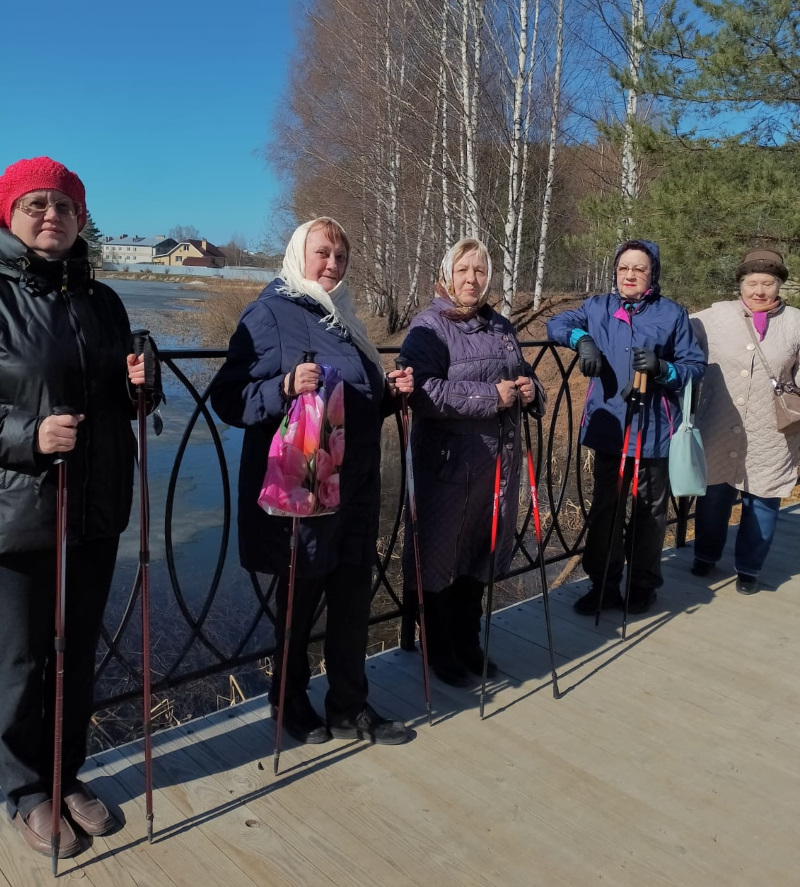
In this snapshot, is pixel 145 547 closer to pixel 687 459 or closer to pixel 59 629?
pixel 59 629

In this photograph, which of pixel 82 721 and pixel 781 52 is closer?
pixel 82 721

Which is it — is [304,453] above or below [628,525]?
above

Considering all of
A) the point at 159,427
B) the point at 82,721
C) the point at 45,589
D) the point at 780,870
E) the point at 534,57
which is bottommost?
the point at 780,870

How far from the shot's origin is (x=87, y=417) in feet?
5.24

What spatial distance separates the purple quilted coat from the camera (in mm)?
2268

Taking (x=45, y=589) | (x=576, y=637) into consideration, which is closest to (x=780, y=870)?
(x=576, y=637)

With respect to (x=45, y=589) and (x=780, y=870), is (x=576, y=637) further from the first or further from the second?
(x=45, y=589)

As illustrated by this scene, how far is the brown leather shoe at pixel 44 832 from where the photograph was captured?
1.67 m

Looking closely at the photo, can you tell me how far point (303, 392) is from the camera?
1.83 m

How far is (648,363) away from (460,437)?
0.80 m

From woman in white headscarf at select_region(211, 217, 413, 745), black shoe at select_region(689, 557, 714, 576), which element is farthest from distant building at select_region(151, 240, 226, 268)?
woman in white headscarf at select_region(211, 217, 413, 745)

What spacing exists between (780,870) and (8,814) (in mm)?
1815

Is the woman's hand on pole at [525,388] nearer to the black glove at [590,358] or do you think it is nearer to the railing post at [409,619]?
the black glove at [590,358]

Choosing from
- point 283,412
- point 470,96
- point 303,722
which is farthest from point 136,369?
point 470,96
